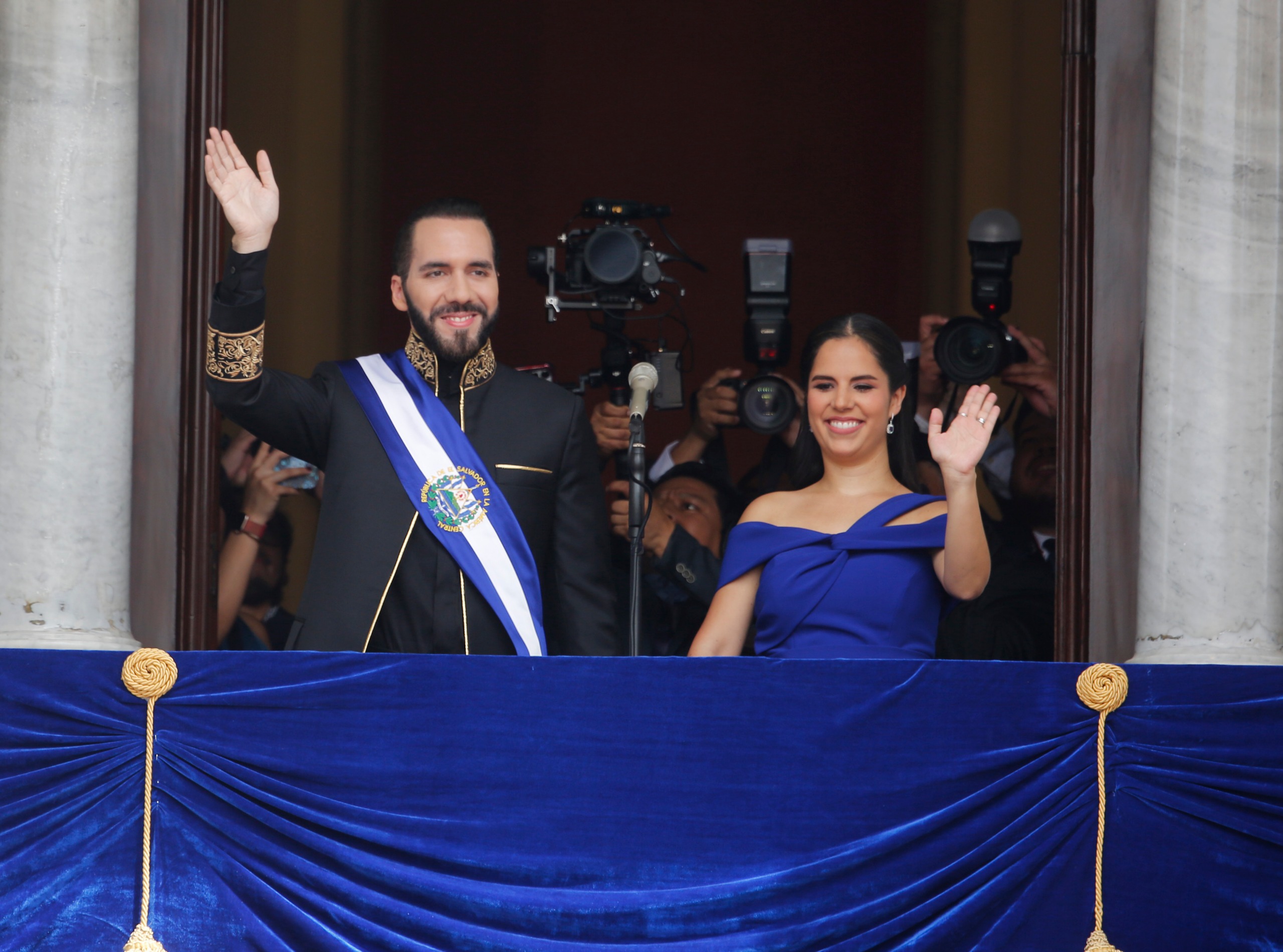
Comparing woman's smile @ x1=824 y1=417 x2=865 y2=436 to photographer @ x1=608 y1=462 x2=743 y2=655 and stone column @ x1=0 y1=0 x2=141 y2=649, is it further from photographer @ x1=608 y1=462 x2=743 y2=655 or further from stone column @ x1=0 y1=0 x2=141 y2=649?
stone column @ x1=0 y1=0 x2=141 y2=649

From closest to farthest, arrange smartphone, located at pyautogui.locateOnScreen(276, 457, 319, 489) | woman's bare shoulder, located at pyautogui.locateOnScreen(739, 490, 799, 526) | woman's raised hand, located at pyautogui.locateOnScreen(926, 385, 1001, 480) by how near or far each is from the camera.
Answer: woman's raised hand, located at pyautogui.locateOnScreen(926, 385, 1001, 480) < woman's bare shoulder, located at pyautogui.locateOnScreen(739, 490, 799, 526) < smartphone, located at pyautogui.locateOnScreen(276, 457, 319, 489)

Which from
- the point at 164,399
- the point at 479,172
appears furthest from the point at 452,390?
the point at 479,172

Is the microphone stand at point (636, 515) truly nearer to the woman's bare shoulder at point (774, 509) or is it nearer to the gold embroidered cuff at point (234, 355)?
the woman's bare shoulder at point (774, 509)

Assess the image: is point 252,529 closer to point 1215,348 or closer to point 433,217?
point 433,217

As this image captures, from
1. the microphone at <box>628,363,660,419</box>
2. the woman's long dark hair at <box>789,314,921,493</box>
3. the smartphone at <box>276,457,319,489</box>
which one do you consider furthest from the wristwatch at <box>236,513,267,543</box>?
the woman's long dark hair at <box>789,314,921,493</box>

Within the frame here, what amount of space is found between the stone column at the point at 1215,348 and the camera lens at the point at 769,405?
96 centimetres

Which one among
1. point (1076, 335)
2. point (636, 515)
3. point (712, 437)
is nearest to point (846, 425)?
point (636, 515)

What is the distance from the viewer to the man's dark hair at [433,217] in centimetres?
329

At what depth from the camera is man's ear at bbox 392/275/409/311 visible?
10.9 feet

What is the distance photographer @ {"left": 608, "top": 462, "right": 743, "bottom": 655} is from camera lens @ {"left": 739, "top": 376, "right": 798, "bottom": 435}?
23 centimetres

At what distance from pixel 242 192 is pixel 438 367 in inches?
22.7

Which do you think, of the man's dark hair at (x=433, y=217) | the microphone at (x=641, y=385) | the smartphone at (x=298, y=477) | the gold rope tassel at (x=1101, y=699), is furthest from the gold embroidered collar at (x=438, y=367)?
the gold rope tassel at (x=1101, y=699)

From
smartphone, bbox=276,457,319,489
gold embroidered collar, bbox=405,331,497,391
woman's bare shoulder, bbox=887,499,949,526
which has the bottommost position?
woman's bare shoulder, bbox=887,499,949,526

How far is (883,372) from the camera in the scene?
3.09 metres
